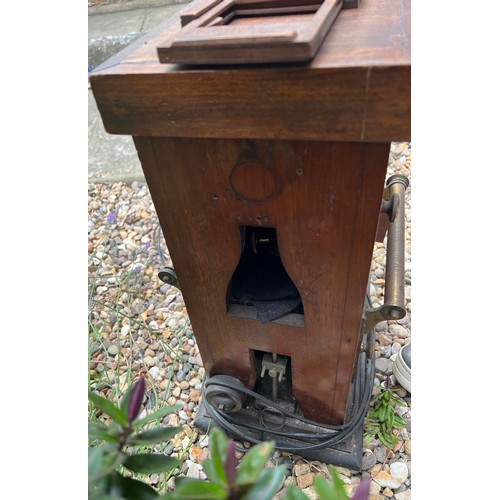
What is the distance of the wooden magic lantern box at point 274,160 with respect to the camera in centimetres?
53

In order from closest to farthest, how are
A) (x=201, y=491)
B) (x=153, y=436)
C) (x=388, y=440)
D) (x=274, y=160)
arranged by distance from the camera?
1. (x=201, y=491)
2. (x=153, y=436)
3. (x=274, y=160)
4. (x=388, y=440)

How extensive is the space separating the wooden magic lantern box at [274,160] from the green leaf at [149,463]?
0.41 m

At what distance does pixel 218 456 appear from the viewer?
0.36 metres

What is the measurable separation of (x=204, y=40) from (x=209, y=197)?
0.85ft

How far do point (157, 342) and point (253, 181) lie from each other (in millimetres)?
1000

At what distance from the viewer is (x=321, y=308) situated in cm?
83

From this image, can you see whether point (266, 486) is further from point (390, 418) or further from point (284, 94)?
point (390, 418)

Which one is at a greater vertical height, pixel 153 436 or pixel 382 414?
pixel 153 436

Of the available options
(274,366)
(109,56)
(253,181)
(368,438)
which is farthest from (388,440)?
(109,56)

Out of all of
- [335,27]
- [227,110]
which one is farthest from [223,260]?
[335,27]

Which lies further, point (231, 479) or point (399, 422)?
point (399, 422)

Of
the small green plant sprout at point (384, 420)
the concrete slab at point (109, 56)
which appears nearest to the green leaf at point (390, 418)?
the small green plant sprout at point (384, 420)

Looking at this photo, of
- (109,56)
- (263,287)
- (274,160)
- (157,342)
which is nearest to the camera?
(274,160)

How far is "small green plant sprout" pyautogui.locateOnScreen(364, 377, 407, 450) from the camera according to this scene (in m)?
1.17
